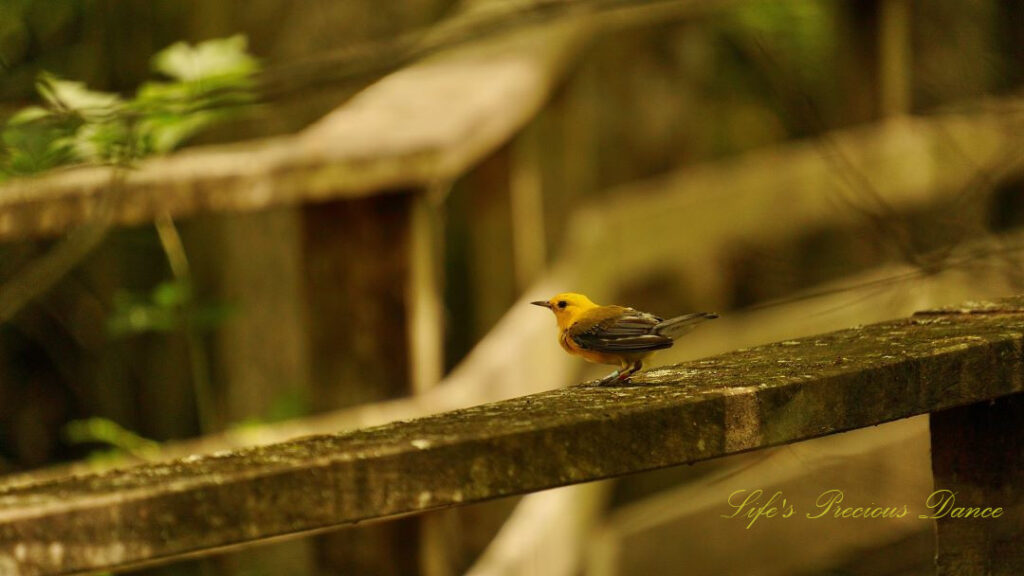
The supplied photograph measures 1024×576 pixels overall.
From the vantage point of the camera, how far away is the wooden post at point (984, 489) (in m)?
1.84

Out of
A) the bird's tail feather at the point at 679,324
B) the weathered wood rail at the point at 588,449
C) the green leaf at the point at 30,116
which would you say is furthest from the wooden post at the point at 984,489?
the green leaf at the point at 30,116

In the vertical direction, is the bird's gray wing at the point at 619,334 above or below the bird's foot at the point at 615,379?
above

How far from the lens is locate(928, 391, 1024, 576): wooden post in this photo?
6.04 feet

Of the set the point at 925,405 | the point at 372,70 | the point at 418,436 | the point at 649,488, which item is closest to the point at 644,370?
the point at 925,405

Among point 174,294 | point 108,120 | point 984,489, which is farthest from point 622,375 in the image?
point 174,294

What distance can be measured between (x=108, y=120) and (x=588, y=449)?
1.45 metres

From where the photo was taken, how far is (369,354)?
10.2 feet

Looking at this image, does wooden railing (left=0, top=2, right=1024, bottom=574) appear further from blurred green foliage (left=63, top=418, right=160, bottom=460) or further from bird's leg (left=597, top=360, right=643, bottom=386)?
blurred green foliage (left=63, top=418, right=160, bottom=460)

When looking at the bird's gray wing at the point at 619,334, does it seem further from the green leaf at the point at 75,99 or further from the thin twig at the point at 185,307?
the thin twig at the point at 185,307

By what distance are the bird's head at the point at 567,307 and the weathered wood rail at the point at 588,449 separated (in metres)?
0.15

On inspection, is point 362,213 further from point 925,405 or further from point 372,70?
point 925,405

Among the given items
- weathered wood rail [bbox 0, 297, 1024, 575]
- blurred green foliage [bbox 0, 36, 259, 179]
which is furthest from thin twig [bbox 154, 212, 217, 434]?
weathered wood rail [bbox 0, 297, 1024, 575]

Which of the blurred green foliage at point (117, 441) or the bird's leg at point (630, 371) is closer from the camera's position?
the bird's leg at point (630, 371)

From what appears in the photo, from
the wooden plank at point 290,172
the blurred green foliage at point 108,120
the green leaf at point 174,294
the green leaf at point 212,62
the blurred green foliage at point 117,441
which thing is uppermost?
the green leaf at point 212,62
